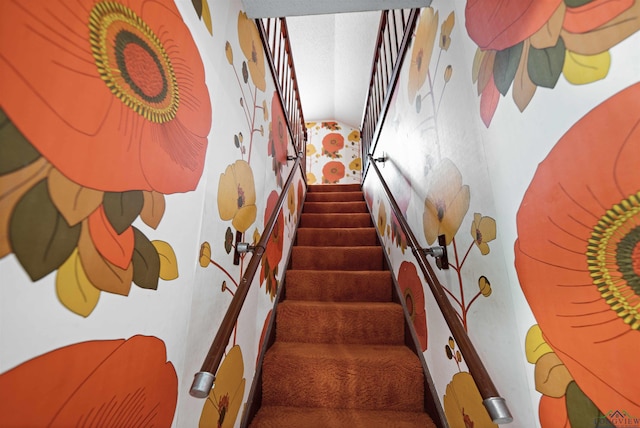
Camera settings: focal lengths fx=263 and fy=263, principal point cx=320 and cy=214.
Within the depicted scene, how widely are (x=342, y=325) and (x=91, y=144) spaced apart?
1545 millimetres

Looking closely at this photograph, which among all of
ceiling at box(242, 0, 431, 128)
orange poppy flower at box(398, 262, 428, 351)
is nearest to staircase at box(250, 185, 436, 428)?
orange poppy flower at box(398, 262, 428, 351)

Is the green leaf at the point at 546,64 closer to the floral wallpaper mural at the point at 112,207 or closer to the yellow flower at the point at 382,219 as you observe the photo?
the floral wallpaper mural at the point at 112,207

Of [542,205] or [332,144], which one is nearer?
[542,205]

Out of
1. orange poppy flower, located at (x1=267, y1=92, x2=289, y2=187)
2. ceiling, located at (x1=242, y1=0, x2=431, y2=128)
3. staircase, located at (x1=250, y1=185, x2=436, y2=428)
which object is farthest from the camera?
ceiling, located at (x1=242, y1=0, x2=431, y2=128)

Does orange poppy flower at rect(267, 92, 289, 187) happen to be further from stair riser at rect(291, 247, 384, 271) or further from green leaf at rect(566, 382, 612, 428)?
green leaf at rect(566, 382, 612, 428)

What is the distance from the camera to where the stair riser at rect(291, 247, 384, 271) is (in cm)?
229

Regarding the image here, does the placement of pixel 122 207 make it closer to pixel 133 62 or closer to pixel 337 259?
pixel 133 62

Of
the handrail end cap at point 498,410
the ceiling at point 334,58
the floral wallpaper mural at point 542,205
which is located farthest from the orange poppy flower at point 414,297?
the ceiling at point 334,58

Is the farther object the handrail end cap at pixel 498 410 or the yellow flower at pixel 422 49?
the yellow flower at pixel 422 49

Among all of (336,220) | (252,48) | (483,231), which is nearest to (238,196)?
(252,48)

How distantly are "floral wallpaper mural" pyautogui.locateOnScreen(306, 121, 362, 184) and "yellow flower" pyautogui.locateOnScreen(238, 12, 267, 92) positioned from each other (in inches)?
139

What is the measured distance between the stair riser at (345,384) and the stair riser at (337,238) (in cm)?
134

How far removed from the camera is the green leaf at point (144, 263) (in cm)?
60

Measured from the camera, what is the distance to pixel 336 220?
3.04 m
